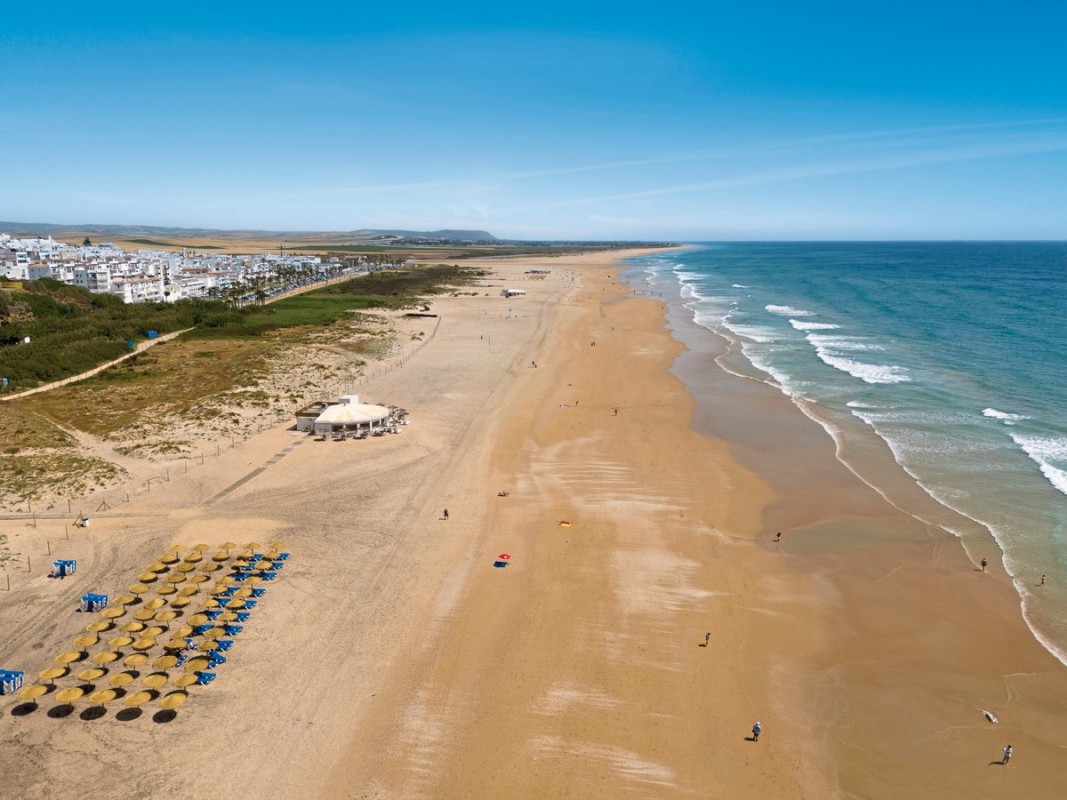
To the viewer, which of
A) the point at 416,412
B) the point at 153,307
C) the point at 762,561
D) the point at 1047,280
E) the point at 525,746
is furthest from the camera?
the point at 1047,280

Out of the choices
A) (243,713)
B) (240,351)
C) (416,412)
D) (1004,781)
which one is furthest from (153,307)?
(1004,781)

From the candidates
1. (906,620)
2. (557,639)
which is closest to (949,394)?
(906,620)

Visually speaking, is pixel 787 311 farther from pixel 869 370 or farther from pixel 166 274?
pixel 166 274

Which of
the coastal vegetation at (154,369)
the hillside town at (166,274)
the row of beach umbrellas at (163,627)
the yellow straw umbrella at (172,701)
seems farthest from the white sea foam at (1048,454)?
the hillside town at (166,274)

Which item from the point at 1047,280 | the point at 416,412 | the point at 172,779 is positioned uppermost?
the point at 1047,280

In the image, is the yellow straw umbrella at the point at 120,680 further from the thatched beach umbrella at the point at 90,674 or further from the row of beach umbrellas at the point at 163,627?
the thatched beach umbrella at the point at 90,674

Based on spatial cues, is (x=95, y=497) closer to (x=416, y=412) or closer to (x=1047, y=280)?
(x=416, y=412)

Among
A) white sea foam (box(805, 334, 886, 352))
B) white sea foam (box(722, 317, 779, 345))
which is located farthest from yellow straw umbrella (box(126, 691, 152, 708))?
white sea foam (box(722, 317, 779, 345))
